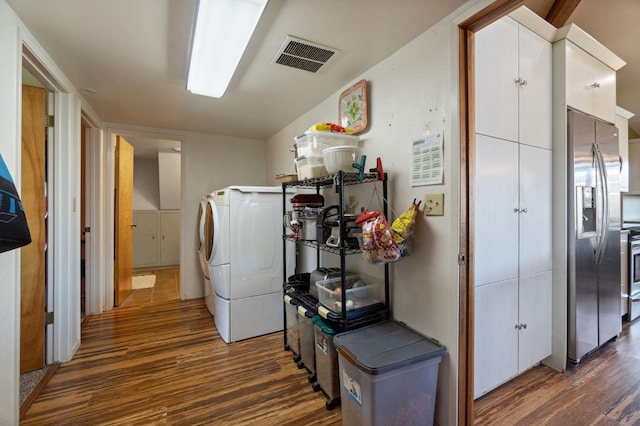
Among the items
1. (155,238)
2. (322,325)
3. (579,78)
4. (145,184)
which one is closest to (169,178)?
(145,184)

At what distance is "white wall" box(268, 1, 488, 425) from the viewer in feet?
4.85

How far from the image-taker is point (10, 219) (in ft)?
3.56

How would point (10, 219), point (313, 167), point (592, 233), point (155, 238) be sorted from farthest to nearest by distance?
point (155, 238)
point (592, 233)
point (313, 167)
point (10, 219)

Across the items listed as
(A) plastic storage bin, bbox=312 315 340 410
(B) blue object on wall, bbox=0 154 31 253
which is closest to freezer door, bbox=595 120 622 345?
(A) plastic storage bin, bbox=312 315 340 410

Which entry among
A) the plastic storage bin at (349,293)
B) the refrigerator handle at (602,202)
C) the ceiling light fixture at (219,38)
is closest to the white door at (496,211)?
the plastic storage bin at (349,293)

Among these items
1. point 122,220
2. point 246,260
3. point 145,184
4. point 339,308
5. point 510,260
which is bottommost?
point 339,308

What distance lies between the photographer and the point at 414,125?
5.63 ft

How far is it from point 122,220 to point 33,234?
1517mm

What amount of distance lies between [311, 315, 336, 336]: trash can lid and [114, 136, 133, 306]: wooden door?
112 inches

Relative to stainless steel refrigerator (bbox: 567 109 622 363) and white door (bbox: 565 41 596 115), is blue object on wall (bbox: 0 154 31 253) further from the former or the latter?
white door (bbox: 565 41 596 115)

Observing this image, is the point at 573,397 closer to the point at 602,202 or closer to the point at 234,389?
the point at 602,202

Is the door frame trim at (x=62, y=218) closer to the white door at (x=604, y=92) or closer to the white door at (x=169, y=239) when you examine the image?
the white door at (x=169, y=239)

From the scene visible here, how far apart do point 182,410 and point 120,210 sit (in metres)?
2.68

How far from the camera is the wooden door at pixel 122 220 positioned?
345 cm
